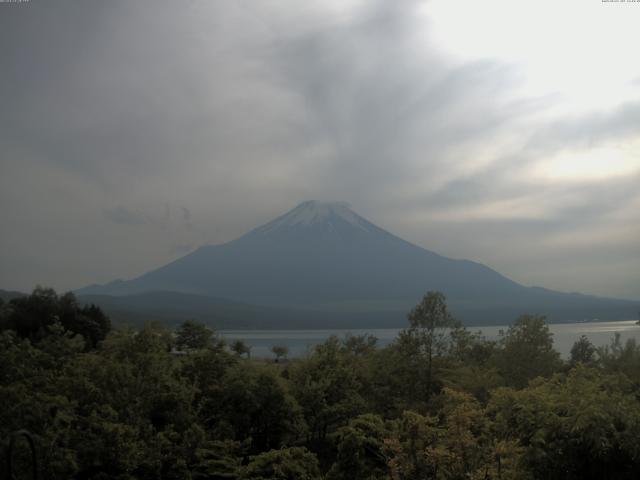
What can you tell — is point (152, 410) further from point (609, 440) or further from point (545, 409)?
point (609, 440)

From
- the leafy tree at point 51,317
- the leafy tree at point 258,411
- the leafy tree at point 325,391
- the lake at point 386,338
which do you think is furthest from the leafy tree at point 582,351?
the leafy tree at point 51,317

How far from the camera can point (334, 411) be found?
17.5 m

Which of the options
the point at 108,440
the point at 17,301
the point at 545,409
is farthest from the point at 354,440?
the point at 17,301

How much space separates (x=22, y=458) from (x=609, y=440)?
1054 centimetres

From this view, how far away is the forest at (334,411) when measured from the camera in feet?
32.8

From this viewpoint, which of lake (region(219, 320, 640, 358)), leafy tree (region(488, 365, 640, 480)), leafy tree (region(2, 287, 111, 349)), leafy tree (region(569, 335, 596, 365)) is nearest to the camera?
leafy tree (region(488, 365, 640, 480))

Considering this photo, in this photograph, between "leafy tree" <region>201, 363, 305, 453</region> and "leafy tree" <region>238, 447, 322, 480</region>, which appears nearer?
"leafy tree" <region>238, 447, 322, 480</region>

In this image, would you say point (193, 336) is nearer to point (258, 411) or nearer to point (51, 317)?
point (51, 317)

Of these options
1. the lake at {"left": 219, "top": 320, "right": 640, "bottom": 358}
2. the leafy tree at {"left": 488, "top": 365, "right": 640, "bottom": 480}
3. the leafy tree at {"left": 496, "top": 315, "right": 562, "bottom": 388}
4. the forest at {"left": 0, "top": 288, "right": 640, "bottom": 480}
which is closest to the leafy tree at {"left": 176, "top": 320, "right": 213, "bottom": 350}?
the lake at {"left": 219, "top": 320, "right": 640, "bottom": 358}

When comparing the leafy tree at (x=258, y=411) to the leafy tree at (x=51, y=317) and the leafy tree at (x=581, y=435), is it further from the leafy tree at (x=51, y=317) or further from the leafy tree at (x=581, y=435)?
the leafy tree at (x=51, y=317)

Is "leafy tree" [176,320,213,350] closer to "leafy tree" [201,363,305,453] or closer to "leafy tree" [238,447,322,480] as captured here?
"leafy tree" [201,363,305,453]

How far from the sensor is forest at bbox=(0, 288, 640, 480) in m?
10.0

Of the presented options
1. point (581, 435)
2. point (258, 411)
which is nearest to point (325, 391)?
point (258, 411)

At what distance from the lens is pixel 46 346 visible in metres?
19.8
